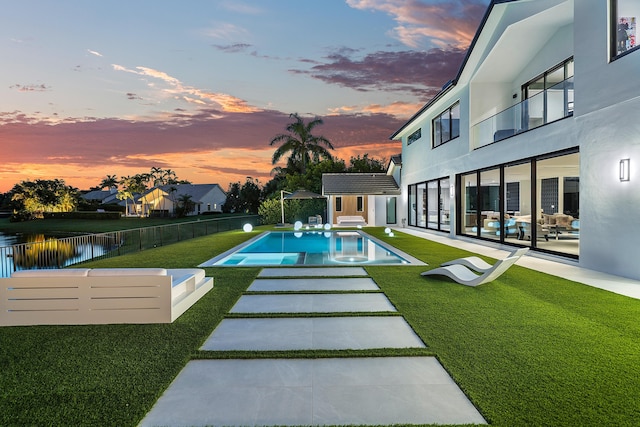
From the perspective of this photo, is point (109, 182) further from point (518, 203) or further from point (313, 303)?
point (313, 303)

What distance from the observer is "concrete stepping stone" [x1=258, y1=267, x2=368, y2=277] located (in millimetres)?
8977

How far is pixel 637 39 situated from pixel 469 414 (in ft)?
31.2

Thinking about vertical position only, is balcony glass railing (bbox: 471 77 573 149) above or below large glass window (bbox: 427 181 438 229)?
above

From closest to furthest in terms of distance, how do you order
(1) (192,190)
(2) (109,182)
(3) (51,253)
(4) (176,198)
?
(3) (51,253)
(4) (176,198)
(1) (192,190)
(2) (109,182)

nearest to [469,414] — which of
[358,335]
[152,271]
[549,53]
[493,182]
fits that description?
[358,335]

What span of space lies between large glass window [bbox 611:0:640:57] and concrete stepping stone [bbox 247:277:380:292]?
7.53 m

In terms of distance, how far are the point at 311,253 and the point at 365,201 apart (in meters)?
14.5

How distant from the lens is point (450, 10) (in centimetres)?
2019

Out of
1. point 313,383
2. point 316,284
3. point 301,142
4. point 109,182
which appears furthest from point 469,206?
point 109,182

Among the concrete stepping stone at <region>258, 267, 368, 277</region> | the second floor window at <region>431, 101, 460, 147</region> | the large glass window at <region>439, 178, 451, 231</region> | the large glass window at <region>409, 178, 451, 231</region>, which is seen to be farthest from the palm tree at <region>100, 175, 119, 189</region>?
the concrete stepping stone at <region>258, 267, 368, 277</region>

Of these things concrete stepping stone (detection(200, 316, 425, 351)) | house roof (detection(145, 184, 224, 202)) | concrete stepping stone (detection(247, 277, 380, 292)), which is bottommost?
concrete stepping stone (detection(247, 277, 380, 292))

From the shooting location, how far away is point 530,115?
39.0 ft

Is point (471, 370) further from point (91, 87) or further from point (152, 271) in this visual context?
point (91, 87)

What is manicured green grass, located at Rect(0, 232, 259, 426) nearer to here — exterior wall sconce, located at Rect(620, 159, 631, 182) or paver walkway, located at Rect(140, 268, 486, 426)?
paver walkway, located at Rect(140, 268, 486, 426)
